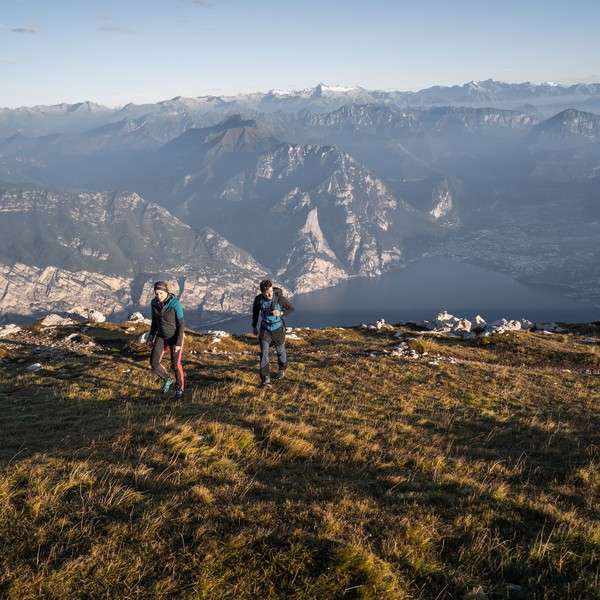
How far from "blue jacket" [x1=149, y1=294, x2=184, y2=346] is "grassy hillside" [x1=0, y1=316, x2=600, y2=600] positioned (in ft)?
7.08

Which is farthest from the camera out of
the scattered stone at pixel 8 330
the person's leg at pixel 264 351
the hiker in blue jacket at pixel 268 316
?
the scattered stone at pixel 8 330

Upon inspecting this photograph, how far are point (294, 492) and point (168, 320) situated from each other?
8720 mm

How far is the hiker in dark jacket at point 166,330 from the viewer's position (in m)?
14.0

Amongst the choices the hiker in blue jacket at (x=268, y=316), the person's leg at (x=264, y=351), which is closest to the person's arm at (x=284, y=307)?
the hiker in blue jacket at (x=268, y=316)

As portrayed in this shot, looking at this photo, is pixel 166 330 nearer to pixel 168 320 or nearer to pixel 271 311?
pixel 168 320

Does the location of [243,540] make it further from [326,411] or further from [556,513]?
[326,411]

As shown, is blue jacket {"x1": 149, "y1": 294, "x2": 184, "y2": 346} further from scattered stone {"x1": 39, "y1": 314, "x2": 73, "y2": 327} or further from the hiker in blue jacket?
scattered stone {"x1": 39, "y1": 314, "x2": 73, "y2": 327}

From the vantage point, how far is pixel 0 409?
13.6 metres

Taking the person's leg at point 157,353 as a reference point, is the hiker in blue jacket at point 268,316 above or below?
above

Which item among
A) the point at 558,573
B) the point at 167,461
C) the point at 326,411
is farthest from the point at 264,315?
the point at 558,573

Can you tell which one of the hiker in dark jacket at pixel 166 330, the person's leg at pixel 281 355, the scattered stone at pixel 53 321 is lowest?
the scattered stone at pixel 53 321

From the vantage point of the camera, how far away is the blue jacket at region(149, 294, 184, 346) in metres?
14.0

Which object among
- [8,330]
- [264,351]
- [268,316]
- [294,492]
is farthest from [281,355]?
[8,330]

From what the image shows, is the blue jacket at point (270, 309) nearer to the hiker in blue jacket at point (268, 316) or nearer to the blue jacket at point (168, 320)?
the hiker in blue jacket at point (268, 316)
